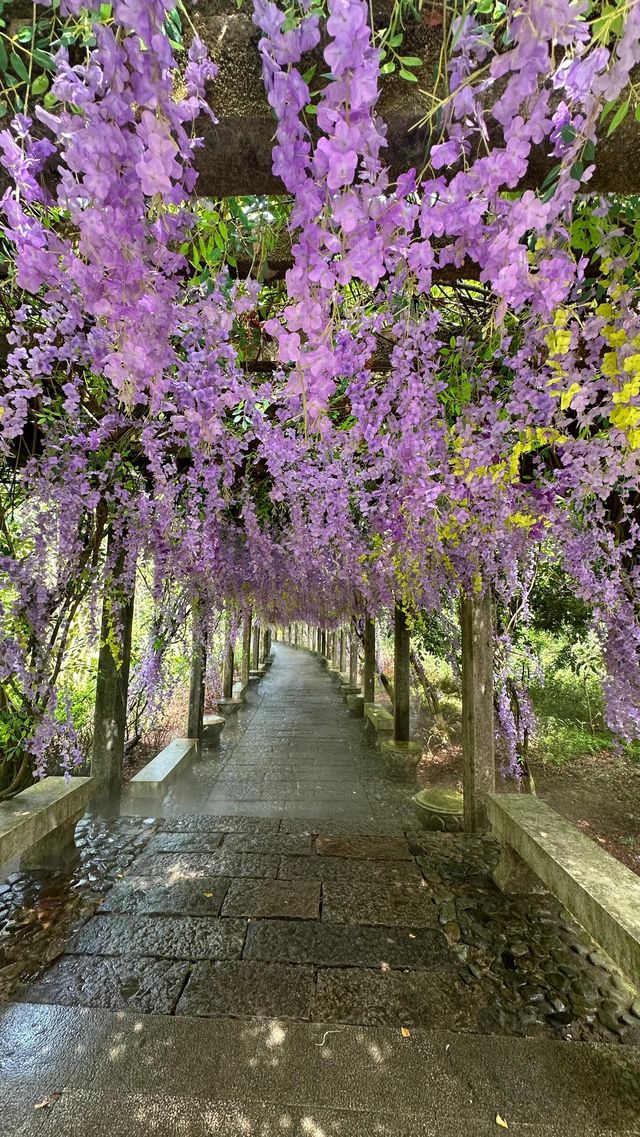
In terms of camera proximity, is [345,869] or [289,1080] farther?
[345,869]

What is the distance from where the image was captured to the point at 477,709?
391 cm

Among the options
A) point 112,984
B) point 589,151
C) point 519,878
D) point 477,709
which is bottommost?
point 112,984

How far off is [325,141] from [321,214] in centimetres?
23

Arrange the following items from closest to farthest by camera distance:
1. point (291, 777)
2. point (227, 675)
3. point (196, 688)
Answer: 1. point (291, 777)
2. point (196, 688)
3. point (227, 675)

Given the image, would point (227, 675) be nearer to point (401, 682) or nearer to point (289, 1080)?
point (401, 682)

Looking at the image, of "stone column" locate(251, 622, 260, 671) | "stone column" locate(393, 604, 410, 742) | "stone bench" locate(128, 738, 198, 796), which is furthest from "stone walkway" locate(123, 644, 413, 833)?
"stone column" locate(251, 622, 260, 671)

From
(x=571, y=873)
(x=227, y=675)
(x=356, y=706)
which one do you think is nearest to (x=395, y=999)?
(x=571, y=873)

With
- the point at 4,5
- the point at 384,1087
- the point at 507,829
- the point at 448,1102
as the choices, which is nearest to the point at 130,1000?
the point at 384,1087

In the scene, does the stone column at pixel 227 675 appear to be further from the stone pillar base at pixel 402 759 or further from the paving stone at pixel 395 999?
the paving stone at pixel 395 999

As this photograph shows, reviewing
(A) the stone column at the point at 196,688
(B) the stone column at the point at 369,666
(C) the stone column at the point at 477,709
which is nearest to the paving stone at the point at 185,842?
(C) the stone column at the point at 477,709

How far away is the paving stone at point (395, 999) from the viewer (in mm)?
2117

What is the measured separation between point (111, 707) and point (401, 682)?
3.43 m

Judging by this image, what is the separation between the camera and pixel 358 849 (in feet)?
11.8

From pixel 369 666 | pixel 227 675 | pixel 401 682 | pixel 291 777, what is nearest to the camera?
pixel 291 777
